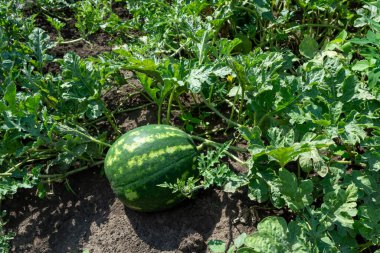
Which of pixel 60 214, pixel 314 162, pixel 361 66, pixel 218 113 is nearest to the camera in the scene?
pixel 314 162

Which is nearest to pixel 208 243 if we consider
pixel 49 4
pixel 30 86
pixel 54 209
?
pixel 54 209

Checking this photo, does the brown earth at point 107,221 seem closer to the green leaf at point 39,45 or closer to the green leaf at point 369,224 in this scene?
the green leaf at point 369,224

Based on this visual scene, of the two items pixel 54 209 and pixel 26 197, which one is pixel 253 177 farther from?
pixel 26 197

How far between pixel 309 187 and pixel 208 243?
0.65 meters

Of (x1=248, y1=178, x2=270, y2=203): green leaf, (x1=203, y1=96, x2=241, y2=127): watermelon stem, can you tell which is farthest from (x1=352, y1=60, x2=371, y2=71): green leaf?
(x1=248, y1=178, x2=270, y2=203): green leaf

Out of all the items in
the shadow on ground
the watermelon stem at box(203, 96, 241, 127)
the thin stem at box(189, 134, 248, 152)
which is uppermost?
the watermelon stem at box(203, 96, 241, 127)

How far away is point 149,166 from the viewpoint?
103 inches

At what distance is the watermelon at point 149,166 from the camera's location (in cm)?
262

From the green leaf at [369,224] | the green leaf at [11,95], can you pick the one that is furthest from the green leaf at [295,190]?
the green leaf at [11,95]

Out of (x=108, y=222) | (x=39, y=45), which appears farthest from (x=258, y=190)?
(x=39, y=45)

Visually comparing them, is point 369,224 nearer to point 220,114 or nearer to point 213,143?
point 213,143

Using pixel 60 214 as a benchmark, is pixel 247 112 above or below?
above

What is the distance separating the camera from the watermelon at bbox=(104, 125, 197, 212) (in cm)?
262

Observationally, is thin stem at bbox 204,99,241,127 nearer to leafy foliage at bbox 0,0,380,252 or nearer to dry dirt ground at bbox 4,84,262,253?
leafy foliage at bbox 0,0,380,252
